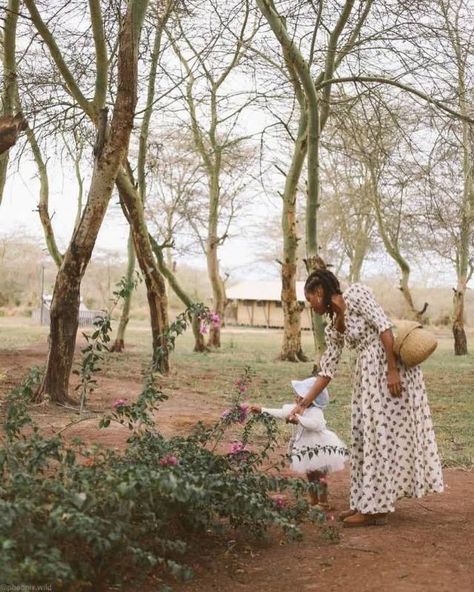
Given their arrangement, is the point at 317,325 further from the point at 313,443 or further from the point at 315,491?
the point at 315,491

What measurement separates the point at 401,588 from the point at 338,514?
138cm

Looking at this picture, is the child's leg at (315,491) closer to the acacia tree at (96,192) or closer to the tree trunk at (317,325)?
the acacia tree at (96,192)

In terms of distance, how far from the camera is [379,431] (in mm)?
4594

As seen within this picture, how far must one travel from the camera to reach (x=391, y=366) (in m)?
4.59

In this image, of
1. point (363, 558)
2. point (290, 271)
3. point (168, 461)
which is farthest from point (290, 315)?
point (168, 461)

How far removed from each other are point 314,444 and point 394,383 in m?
0.61

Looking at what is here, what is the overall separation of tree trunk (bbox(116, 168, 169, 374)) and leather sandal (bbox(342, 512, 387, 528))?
684cm

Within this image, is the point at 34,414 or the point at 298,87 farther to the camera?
the point at 298,87

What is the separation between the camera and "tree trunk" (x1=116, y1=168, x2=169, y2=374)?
12.1 meters

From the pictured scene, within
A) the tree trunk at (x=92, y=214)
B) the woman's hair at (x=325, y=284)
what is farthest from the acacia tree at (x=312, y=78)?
A: the woman's hair at (x=325, y=284)

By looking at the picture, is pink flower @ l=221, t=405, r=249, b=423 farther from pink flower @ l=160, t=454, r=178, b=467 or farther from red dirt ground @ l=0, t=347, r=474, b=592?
pink flower @ l=160, t=454, r=178, b=467

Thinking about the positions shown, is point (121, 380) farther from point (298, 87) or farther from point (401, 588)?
point (401, 588)

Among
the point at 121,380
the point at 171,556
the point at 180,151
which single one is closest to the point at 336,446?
the point at 171,556

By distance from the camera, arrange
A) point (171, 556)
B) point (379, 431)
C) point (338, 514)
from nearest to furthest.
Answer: point (171, 556)
point (379, 431)
point (338, 514)
